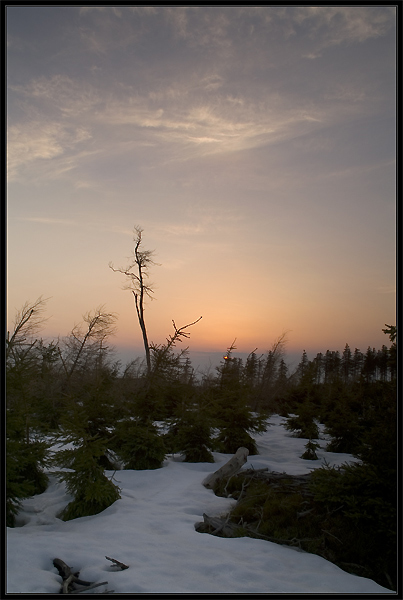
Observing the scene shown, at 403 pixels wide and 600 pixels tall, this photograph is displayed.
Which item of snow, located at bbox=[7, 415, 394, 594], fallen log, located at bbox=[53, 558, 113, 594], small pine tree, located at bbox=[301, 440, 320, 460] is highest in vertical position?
fallen log, located at bbox=[53, 558, 113, 594]

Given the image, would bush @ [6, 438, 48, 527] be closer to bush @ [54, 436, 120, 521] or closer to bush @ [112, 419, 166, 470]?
bush @ [54, 436, 120, 521]

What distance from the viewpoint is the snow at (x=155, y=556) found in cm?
387

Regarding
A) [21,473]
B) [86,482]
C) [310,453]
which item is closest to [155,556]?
[86,482]

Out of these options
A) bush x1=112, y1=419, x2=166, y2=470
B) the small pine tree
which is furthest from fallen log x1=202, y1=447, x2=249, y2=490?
the small pine tree

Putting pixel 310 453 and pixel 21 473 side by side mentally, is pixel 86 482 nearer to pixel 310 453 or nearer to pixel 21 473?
pixel 21 473

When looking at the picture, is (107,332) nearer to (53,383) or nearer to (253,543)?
(53,383)

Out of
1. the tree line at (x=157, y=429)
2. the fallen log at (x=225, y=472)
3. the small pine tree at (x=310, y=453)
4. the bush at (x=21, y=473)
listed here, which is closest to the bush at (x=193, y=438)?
the tree line at (x=157, y=429)

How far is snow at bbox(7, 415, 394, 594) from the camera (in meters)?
3.87

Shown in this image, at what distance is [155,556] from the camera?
456 cm

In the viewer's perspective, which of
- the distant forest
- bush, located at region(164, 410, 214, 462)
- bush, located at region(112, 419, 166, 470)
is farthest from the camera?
bush, located at region(164, 410, 214, 462)

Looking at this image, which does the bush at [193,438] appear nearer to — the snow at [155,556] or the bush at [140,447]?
the bush at [140,447]

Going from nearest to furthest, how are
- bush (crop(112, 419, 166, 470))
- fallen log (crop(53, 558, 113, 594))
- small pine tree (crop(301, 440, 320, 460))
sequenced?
fallen log (crop(53, 558, 113, 594)) → bush (crop(112, 419, 166, 470)) → small pine tree (crop(301, 440, 320, 460))

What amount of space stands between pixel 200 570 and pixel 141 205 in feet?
29.8

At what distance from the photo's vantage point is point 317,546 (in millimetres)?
5164
